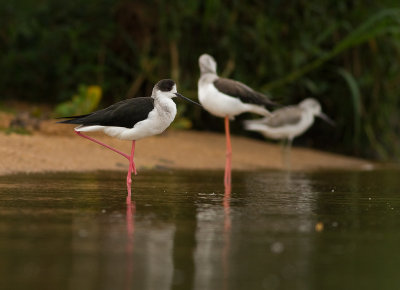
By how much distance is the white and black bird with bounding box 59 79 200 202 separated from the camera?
903 cm

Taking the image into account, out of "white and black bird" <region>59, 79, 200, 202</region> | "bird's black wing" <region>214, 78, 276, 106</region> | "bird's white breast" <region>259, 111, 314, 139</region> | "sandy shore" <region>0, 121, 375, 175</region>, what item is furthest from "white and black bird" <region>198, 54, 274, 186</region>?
"bird's white breast" <region>259, 111, 314, 139</region>

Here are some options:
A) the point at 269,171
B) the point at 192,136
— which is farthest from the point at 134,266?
the point at 192,136

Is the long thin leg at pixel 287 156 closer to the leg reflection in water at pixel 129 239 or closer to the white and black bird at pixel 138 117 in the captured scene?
the white and black bird at pixel 138 117

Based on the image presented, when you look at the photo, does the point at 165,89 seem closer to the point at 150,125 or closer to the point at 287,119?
the point at 150,125

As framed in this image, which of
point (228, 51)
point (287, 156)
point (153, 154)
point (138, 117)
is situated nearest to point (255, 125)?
point (287, 156)

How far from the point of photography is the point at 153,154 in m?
13.3

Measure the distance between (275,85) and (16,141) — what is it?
6302 mm

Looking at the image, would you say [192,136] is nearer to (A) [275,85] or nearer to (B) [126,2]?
(A) [275,85]

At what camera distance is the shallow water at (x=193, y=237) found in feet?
14.5

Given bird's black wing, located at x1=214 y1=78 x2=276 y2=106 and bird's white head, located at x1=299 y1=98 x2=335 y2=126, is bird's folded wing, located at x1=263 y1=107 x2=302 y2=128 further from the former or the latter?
bird's black wing, located at x1=214 y1=78 x2=276 y2=106

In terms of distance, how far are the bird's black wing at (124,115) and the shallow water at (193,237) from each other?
0.70 m

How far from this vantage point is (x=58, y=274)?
4.43 meters

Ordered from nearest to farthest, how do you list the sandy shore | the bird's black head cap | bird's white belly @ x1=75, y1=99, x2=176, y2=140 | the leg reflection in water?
the leg reflection in water < bird's white belly @ x1=75, y1=99, x2=176, y2=140 < the bird's black head cap < the sandy shore

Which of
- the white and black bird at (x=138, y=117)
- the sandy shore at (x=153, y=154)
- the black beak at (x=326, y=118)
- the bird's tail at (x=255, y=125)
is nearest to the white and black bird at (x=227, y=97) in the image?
the sandy shore at (x=153, y=154)
